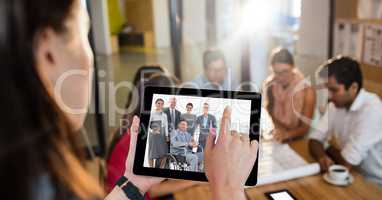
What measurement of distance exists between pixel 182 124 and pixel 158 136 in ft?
0.24

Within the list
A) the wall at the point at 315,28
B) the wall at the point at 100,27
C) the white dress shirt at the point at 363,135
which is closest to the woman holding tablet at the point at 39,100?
the white dress shirt at the point at 363,135

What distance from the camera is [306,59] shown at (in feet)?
9.31

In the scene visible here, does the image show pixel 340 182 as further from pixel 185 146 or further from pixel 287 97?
pixel 287 97

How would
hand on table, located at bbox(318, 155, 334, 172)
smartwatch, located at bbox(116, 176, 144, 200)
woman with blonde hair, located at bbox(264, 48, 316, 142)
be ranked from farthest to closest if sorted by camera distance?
woman with blonde hair, located at bbox(264, 48, 316, 142), hand on table, located at bbox(318, 155, 334, 172), smartwatch, located at bbox(116, 176, 144, 200)

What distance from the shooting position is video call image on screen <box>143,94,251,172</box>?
2.96 feet

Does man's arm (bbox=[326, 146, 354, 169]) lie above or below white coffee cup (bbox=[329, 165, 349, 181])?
below

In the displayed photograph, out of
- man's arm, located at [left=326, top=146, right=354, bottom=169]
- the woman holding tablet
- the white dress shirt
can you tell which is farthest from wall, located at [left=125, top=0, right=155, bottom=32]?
the woman holding tablet

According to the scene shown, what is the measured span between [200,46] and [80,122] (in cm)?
240

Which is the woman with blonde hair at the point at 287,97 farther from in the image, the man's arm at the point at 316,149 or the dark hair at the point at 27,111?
the dark hair at the point at 27,111

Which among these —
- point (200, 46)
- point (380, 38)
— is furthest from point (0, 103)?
point (200, 46)

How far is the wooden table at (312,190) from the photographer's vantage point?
1.28 metres

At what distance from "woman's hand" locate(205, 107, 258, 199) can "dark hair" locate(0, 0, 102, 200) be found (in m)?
0.37

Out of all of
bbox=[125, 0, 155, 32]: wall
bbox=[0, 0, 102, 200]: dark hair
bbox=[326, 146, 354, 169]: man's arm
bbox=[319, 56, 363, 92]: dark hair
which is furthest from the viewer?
bbox=[125, 0, 155, 32]: wall

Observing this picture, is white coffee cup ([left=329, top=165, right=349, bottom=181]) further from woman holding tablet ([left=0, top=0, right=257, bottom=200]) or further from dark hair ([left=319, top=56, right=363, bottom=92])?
woman holding tablet ([left=0, top=0, right=257, bottom=200])
